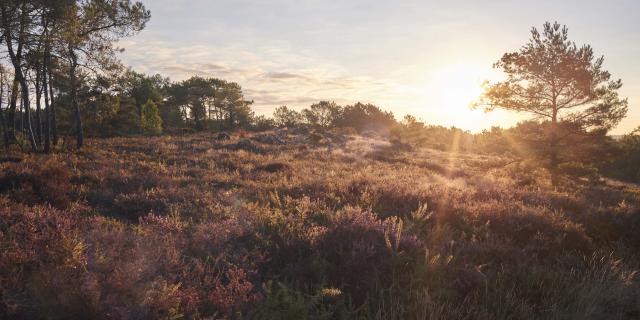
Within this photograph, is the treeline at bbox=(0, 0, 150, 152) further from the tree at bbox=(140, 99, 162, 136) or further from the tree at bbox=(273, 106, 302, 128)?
the tree at bbox=(273, 106, 302, 128)

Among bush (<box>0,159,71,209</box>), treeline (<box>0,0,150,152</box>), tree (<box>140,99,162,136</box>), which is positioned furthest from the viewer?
tree (<box>140,99,162,136</box>)

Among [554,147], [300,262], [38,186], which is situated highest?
[554,147]

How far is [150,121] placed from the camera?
46469 millimetres

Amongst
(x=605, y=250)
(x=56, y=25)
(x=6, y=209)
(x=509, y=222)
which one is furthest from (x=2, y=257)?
(x=56, y=25)

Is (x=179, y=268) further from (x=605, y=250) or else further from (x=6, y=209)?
(x=605, y=250)

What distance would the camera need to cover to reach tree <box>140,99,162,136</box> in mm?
44938

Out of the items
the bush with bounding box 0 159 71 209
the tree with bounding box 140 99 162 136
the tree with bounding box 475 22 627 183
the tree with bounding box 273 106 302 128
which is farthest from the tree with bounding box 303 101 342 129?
the bush with bounding box 0 159 71 209

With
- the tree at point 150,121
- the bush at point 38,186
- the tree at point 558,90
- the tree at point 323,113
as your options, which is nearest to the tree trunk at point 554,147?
the tree at point 558,90

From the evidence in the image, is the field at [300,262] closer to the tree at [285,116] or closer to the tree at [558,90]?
the tree at [558,90]

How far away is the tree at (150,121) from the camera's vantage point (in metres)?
44.9

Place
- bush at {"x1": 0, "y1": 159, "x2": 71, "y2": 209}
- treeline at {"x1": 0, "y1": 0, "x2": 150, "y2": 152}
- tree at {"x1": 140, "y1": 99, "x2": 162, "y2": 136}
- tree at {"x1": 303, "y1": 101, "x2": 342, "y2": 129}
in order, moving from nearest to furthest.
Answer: bush at {"x1": 0, "y1": 159, "x2": 71, "y2": 209} → treeline at {"x1": 0, "y1": 0, "x2": 150, "y2": 152} → tree at {"x1": 140, "y1": 99, "x2": 162, "y2": 136} → tree at {"x1": 303, "y1": 101, "x2": 342, "y2": 129}

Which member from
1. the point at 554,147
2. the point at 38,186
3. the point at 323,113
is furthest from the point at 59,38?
the point at 323,113

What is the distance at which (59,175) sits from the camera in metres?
8.69

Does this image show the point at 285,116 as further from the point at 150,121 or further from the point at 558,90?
the point at 558,90
